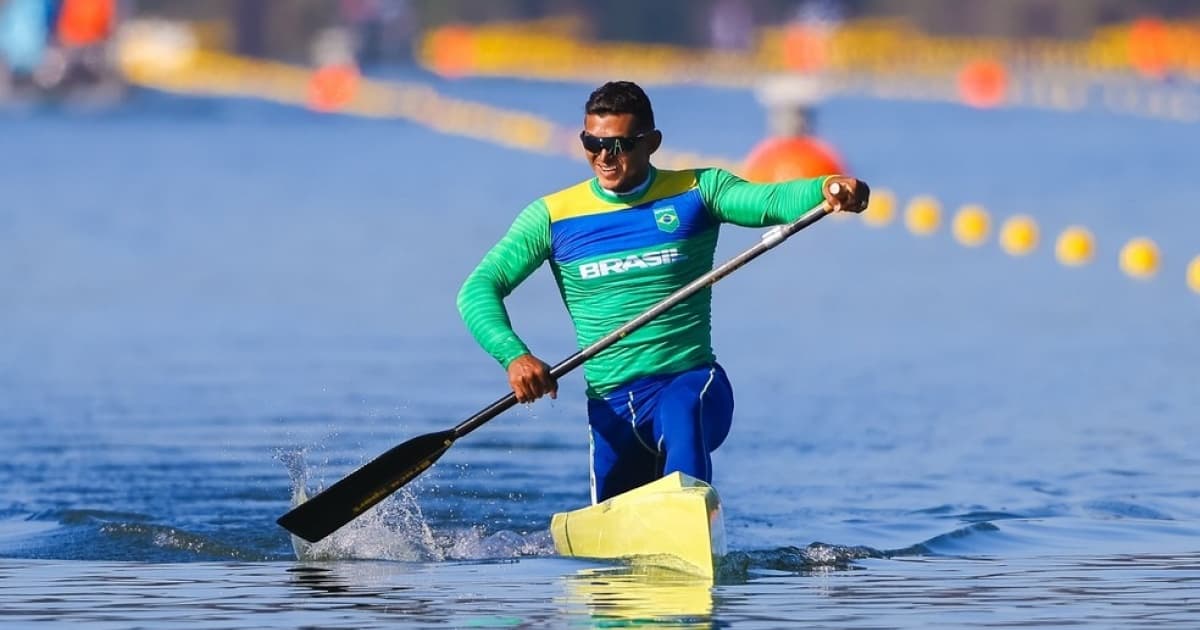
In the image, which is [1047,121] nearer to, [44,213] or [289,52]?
[44,213]

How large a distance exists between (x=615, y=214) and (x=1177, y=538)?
251 centimetres

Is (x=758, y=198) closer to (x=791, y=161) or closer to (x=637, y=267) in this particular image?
(x=637, y=267)

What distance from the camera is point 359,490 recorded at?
972cm

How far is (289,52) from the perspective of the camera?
78.2 m

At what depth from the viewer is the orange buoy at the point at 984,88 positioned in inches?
2040

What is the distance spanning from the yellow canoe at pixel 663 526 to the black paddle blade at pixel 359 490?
25.5 inches

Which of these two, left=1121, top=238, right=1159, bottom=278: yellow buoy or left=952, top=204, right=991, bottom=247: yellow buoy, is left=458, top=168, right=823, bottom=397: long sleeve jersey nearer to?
left=1121, top=238, right=1159, bottom=278: yellow buoy

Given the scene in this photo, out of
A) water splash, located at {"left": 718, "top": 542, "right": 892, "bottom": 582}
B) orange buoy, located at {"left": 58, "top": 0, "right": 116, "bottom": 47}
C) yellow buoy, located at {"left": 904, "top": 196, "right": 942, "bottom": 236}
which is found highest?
orange buoy, located at {"left": 58, "top": 0, "right": 116, "bottom": 47}

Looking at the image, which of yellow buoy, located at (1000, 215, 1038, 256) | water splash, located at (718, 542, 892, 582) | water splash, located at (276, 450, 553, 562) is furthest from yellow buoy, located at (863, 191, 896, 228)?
water splash, located at (718, 542, 892, 582)

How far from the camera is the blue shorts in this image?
8953mm

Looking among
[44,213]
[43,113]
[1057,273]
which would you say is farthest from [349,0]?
[1057,273]

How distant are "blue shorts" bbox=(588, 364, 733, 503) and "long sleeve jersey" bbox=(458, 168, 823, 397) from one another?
0.22 ft

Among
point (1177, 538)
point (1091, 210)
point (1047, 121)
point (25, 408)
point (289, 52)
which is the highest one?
point (289, 52)

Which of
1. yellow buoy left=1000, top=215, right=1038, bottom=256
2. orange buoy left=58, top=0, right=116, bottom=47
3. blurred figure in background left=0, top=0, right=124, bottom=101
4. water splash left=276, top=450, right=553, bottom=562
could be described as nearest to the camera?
water splash left=276, top=450, right=553, bottom=562
